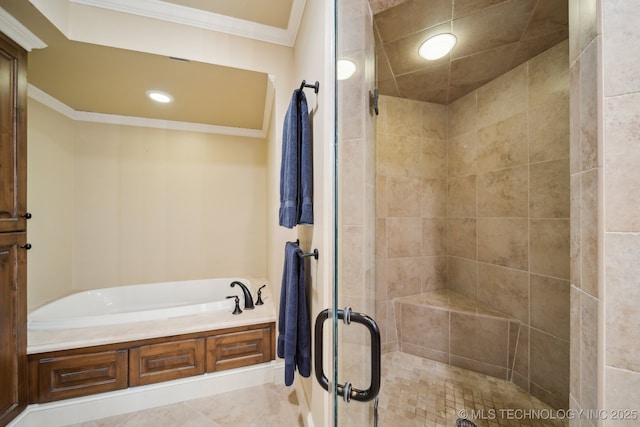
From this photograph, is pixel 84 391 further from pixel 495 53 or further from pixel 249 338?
pixel 495 53

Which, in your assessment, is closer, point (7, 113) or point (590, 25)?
point (590, 25)

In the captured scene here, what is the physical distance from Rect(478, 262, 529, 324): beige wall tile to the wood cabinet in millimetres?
2925

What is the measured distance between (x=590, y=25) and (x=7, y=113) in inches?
93.8

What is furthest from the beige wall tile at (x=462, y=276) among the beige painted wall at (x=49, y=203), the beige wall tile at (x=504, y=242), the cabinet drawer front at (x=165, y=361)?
the beige painted wall at (x=49, y=203)

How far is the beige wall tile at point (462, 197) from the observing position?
1.81 meters

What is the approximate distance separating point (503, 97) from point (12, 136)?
3.01 metres

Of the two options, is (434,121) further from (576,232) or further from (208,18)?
(208,18)

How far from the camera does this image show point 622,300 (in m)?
0.48

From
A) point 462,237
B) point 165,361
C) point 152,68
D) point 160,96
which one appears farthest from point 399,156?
point 165,361

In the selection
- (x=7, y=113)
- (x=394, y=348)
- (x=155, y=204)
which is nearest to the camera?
(x=7, y=113)

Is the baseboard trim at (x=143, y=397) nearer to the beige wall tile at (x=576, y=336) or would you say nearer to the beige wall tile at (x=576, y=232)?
the beige wall tile at (x=576, y=336)

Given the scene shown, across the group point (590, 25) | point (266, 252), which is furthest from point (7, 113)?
point (590, 25)

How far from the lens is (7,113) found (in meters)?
1.18

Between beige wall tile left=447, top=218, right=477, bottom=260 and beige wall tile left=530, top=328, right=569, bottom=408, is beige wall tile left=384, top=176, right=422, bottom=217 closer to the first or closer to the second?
beige wall tile left=447, top=218, right=477, bottom=260
